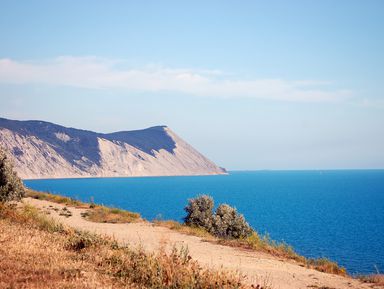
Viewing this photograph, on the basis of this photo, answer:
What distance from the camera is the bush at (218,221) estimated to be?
30141 mm

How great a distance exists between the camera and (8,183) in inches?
1006

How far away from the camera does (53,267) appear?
9609mm

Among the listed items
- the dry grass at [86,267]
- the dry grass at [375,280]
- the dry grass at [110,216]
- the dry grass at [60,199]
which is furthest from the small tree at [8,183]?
the dry grass at [375,280]

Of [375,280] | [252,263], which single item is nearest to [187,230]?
[252,263]

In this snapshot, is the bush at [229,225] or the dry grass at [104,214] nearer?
the dry grass at [104,214]

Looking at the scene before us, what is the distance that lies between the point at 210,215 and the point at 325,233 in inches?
1278

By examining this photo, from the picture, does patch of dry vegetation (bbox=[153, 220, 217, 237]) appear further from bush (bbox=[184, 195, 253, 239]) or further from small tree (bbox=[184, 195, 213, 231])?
small tree (bbox=[184, 195, 213, 231])

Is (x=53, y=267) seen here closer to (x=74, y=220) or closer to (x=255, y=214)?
(x=74, y=220)

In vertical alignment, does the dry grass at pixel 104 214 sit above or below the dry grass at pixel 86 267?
below

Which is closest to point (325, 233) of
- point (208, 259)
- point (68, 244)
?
point (208, 259)

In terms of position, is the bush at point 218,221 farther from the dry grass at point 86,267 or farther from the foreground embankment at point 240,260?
the dry grass at point 86,267

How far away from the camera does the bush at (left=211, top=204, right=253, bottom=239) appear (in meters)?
30.2

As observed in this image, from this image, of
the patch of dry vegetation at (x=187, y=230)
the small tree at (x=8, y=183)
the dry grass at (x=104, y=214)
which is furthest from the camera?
the dry grass at (x=104, y=214)

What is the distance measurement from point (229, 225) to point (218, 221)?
1.02 metres
